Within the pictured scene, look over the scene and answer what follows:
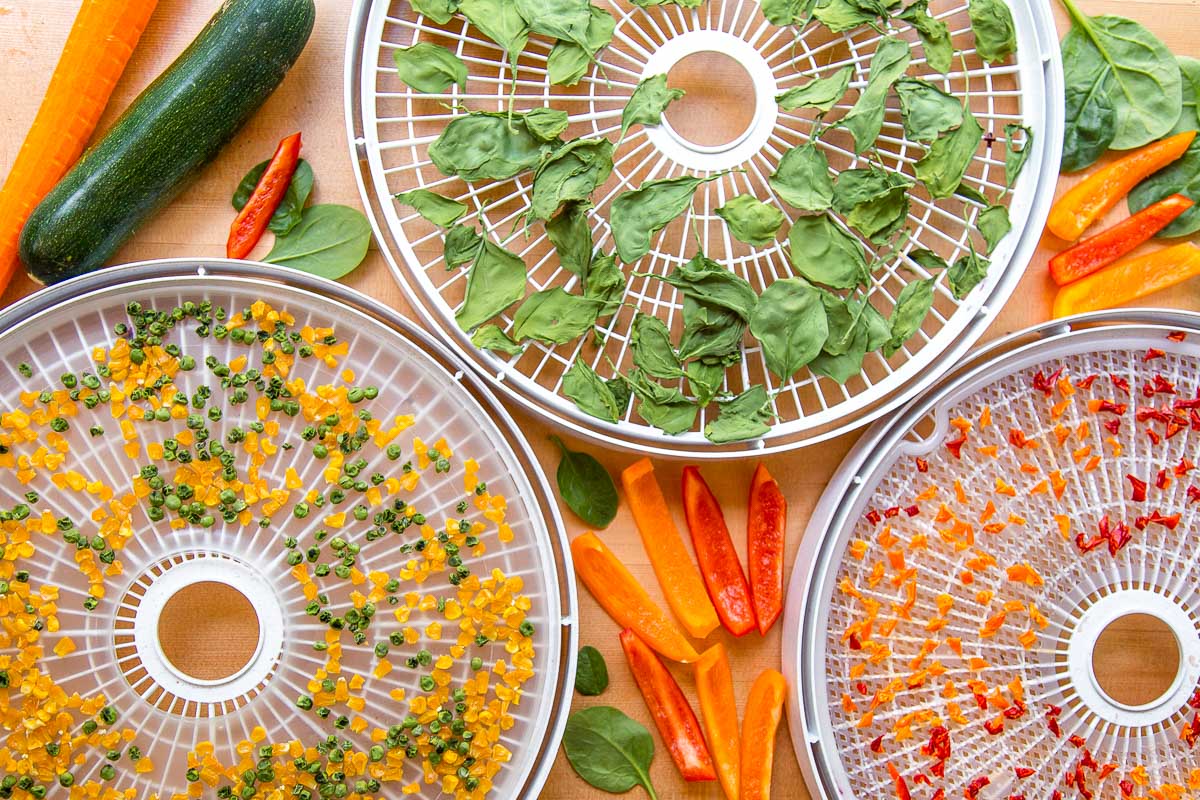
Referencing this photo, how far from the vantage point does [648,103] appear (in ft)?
2.75

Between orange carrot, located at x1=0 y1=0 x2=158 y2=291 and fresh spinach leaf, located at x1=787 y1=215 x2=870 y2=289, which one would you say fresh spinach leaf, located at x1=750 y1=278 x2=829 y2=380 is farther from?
orange carrot, located at x1=0 y1=0 x2=158 y2=291

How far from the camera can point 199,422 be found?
800 millimetres

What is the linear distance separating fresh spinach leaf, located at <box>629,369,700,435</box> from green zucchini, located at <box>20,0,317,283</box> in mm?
452

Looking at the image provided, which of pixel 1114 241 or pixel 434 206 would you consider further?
pixel 1114 241

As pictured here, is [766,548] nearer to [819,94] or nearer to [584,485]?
[584,485]

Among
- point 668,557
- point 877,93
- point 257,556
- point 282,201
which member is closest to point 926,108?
point 877,93

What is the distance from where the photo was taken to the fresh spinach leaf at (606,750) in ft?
3.06

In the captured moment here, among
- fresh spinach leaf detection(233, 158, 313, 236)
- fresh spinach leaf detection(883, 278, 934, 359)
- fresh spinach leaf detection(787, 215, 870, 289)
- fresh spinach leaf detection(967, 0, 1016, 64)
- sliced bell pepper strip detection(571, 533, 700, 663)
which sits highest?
fresh spinach leaf detection(967, 0, 1016, 64)

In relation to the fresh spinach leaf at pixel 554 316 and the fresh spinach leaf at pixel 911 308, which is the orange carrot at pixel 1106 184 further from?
the fresh spinach leaf at pixel 554 316

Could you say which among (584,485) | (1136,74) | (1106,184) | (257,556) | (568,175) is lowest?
(257,556)

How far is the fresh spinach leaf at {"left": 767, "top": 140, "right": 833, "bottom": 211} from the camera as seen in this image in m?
0.84

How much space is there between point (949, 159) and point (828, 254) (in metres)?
0.14

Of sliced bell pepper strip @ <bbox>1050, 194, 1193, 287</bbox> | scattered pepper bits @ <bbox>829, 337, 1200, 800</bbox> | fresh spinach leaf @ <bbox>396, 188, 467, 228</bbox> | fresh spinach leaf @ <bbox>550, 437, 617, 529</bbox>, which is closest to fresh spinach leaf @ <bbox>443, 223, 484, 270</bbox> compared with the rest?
fresh spinach leaf @ <bbox>396, 188, 467, 228</bbox>

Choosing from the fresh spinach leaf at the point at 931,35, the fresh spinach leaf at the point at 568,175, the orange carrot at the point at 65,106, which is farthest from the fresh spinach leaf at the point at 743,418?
the orange carrot at the point at 65,106
